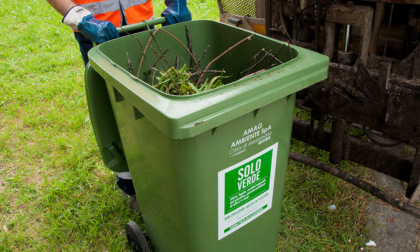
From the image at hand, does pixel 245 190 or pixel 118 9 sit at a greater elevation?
pixel 118 9

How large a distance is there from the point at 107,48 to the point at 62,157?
1.76 metres

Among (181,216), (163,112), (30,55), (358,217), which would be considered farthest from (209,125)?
(30,55)

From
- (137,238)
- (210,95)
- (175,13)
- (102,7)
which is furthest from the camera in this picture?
(102,7)

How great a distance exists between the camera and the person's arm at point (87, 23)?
6.42ft

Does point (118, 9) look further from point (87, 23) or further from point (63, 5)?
point (87, 23)

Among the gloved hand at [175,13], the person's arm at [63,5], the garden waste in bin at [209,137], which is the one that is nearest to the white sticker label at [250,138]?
the garden waste in bin at [209,137]

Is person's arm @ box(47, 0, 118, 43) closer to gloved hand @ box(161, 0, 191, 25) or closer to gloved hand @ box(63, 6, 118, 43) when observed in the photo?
gloved hand @ box(63, 6, 118, 43)

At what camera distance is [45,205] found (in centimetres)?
277

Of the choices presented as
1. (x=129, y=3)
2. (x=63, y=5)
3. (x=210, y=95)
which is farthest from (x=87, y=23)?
(x=210, y=95)

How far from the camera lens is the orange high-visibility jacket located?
2.41 meters

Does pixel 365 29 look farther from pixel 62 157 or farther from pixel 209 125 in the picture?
pixel 62 157

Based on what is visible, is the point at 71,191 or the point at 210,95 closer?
the point at 210,95

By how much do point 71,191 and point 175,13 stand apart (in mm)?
1621

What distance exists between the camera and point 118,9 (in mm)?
2518
